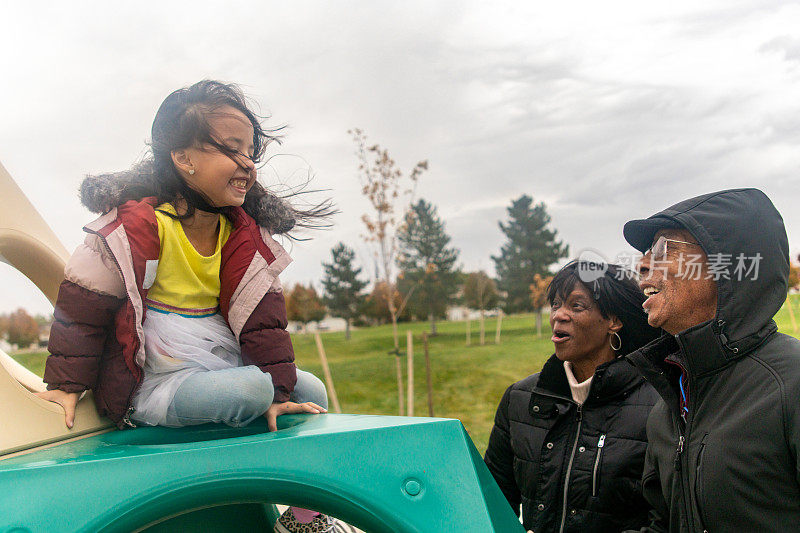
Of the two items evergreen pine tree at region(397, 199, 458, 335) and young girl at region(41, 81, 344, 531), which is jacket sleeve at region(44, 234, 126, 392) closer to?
young girl at region(41, 81, 344, 531)

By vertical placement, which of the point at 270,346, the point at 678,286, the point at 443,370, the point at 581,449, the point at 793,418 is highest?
the point at 678,286

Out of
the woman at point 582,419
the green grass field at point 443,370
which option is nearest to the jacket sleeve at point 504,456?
the woman at point 582,419

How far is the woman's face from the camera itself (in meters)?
1.93

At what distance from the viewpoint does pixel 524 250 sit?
22.6m

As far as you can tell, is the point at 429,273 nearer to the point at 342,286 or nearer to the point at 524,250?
the point at 342,286

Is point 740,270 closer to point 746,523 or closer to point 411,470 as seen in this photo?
point 746,523

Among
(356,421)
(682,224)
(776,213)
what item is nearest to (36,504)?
(356,421)

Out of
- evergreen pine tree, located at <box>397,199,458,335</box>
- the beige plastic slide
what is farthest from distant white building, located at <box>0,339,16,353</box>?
evergreen pine tree, located at <box>397,199,458,335</box>

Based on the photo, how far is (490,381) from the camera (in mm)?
11945

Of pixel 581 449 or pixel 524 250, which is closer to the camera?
pixel 581 449

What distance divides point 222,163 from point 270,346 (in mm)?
465

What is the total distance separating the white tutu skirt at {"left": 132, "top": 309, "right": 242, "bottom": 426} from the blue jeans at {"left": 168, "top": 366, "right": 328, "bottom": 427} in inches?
1.2

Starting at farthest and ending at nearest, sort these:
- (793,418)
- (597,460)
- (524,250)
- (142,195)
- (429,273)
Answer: (524,250) < (429,273) < (597,460) < (142,195) < (793,418)

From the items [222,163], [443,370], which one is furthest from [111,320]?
[443,370]
